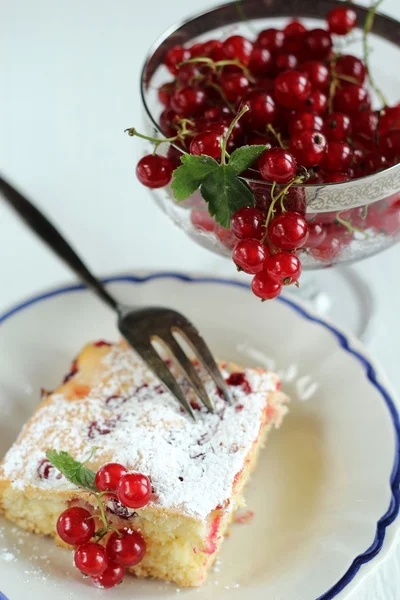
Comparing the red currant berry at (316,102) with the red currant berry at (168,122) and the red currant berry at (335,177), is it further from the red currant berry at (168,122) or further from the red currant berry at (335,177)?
the red currant berry at (168,122)

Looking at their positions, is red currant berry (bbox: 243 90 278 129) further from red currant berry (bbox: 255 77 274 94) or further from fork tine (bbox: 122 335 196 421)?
fork tine (bbox: 122 335 196 421)

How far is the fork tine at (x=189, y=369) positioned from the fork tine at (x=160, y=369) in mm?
34

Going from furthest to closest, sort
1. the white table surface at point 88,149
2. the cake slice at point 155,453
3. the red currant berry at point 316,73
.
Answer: the white table surface at point 88,149 → the red currant berry at point 316,73 → the cake slice at point 155,453

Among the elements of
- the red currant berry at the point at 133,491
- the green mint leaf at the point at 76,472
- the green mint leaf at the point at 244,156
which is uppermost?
the green mint leaf at the point at 244,156

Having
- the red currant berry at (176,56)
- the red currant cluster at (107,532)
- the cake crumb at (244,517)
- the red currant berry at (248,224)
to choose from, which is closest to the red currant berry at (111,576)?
the red currant cluster at (107,532)

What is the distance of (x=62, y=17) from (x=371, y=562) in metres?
2.72

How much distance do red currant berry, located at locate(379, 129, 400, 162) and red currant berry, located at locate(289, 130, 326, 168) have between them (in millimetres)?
212

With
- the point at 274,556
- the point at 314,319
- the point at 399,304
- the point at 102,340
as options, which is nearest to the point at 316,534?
the point at 274,556

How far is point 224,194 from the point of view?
146 centimetres

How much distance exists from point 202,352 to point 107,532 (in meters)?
0.48

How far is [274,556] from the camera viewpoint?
5.14 feet

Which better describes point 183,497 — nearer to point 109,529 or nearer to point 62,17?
point 109,529

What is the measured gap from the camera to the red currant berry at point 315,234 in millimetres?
1542

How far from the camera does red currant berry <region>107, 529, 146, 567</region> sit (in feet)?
4.77
